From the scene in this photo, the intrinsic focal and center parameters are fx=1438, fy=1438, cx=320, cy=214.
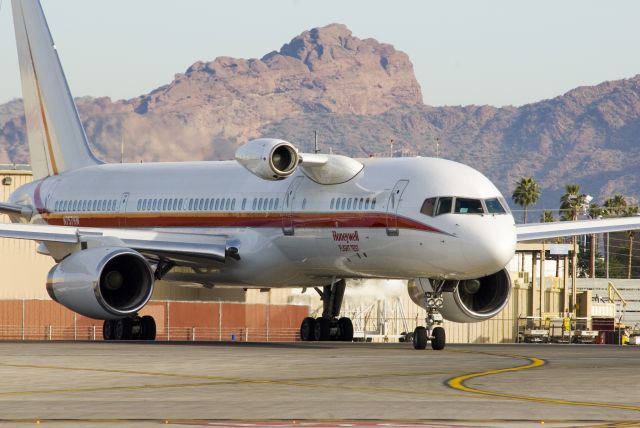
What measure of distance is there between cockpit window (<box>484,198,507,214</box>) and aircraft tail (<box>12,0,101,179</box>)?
1796cm

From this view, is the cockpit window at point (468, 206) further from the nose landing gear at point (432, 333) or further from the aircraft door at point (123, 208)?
the aircraft door at point (123, 208)

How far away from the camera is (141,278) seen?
36344 millimetres

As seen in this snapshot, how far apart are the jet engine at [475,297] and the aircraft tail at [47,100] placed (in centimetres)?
1531

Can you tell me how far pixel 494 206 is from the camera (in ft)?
112

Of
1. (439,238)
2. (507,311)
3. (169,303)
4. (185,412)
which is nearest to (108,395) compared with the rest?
(185,412)

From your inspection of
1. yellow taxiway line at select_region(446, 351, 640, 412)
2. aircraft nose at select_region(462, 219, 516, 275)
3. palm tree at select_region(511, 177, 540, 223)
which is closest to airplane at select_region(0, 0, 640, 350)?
aircraft nose at select_region(462, 219, 516, 275)

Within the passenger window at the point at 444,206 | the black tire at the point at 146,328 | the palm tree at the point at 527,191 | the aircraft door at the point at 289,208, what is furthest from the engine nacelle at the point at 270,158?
the palm tree at the point at 527,191

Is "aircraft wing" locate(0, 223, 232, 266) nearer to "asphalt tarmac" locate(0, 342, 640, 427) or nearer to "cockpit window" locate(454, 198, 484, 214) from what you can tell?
"asphalt tarmac" locate(0, 342, 640, 427)

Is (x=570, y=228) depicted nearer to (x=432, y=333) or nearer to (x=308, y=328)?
(x=308, y=328)

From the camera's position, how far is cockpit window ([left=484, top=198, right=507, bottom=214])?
33969mm

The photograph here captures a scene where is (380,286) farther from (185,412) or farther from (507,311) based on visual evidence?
(507,311)

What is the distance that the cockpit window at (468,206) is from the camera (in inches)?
1329

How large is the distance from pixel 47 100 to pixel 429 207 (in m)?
18.9

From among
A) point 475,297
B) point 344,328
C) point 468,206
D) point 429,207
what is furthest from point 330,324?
point 468,206
